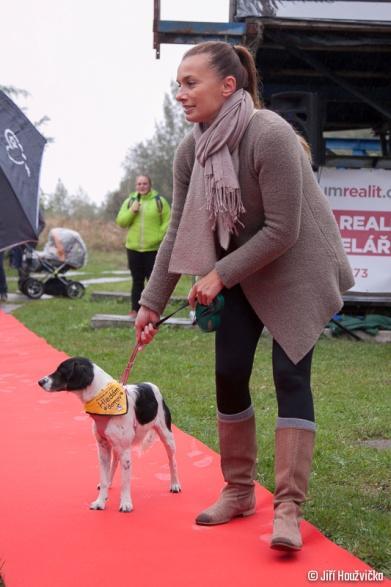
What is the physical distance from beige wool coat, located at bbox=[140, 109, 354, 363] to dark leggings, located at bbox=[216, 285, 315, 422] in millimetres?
67

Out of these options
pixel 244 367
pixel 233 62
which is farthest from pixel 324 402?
pixel 233 62

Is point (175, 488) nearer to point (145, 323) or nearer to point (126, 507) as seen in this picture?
point (126, 507)

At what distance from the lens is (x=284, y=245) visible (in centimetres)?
331

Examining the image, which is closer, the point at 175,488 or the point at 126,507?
the point at 126,507

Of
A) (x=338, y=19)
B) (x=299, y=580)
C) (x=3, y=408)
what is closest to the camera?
(x=299, y=580)

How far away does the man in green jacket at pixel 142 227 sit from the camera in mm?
11609

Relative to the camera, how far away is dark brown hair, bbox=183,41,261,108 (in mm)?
3391

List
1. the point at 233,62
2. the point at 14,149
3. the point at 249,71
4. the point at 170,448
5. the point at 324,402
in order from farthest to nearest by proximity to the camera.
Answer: the point at 324,402 → the point at 14,149 → the point at 170,448 → the point at 249,71 → the point at 233,62

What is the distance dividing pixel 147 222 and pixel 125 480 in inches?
315

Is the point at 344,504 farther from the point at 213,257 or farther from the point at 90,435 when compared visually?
the point at 90,435

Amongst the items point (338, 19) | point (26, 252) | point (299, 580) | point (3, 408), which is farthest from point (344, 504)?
point (26, 252)

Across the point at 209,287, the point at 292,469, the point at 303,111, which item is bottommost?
the point at 292,469

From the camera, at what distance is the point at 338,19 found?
29.5 feet

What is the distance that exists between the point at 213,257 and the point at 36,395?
11.8 feet
